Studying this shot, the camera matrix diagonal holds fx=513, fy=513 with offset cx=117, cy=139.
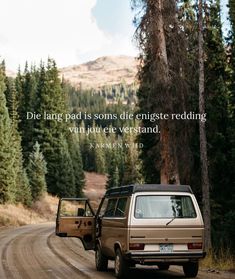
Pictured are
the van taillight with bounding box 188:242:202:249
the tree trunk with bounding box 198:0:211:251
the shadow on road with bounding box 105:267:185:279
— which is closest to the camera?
the van taillight with bounding box 188:242:202:249

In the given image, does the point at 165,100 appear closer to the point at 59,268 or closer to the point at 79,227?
the point at 79,227

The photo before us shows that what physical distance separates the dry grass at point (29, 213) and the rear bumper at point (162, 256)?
34602mm

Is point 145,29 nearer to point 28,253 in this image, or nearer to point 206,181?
point 206,181

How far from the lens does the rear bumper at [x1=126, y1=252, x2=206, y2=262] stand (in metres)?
11.2

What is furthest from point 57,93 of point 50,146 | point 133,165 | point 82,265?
point 82,265

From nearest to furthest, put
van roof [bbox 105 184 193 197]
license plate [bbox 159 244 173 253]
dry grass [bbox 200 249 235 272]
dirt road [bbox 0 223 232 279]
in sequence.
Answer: license plate [bbox 159 244 173 253] → van roof [bbox 105 184 193 197] → dirt road [bbox 0 223 232 279] → dry grass [bbox 200 249 235 272]

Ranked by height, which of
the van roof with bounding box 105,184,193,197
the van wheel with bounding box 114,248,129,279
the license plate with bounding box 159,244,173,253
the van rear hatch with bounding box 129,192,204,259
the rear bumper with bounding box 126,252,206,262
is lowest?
the van wheel with bounding box 114,248,129,279

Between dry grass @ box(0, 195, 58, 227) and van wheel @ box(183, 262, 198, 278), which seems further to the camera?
dry grass @ box(0, 195, 58, 227)

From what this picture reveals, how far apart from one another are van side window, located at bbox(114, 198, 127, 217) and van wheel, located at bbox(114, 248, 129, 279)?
84 centimetres

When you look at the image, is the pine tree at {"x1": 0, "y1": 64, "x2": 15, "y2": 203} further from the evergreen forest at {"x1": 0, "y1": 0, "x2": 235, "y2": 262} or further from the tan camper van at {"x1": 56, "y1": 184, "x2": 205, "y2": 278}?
the tan camper van at {"x1": 56, "y1": 184, "x2": 205, "y2": 278}

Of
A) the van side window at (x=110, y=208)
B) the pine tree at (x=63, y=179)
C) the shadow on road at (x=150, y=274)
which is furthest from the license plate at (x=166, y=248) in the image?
the pine tree at (x=63, y=179)

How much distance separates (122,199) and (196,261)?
2265mm

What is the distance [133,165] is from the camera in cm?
8312

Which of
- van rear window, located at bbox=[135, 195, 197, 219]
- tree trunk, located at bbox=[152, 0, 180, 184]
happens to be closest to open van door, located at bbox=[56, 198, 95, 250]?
van rear window, located at bbox=[135, 195, 197, 219]
